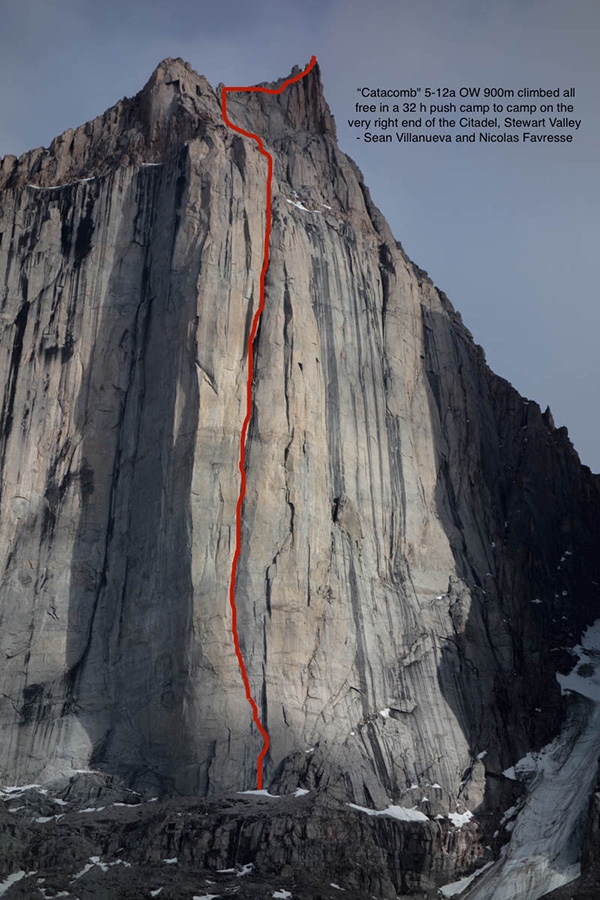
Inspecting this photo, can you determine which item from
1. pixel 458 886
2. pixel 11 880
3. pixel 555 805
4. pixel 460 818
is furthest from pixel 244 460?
pixel 11 880

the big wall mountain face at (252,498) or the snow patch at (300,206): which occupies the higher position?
the snow patch at (300,206)

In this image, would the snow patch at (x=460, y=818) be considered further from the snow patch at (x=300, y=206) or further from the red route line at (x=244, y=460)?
the snow patch at (x=300, y=206)

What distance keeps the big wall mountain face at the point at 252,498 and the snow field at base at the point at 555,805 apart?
1.21 metres

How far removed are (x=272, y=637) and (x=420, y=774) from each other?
9.89 metres

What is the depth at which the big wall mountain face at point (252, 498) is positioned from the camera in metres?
83.8

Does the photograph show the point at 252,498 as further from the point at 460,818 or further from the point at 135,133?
the point at 135,133

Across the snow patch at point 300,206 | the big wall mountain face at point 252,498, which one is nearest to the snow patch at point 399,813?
the big wall mountain face at point 252,498

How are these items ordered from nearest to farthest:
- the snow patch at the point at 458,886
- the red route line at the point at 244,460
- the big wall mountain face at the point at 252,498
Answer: the snow patch at the point at 458,886 < the red route line at the point at 244,460 < the big wall mountain face at the point at 252,498

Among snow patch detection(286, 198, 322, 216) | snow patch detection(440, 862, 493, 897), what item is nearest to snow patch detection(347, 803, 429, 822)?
snow patch detection(440, 862, 493, 897)

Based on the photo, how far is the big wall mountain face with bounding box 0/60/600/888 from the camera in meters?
83.8

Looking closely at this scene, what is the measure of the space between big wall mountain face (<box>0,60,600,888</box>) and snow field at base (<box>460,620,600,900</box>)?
1213mm

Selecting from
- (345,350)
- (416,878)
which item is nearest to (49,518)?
(345,350)

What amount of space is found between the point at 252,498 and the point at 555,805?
21166mm

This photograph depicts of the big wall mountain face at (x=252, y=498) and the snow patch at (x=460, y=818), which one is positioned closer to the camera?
the snow patch at (x=460, y=818)
